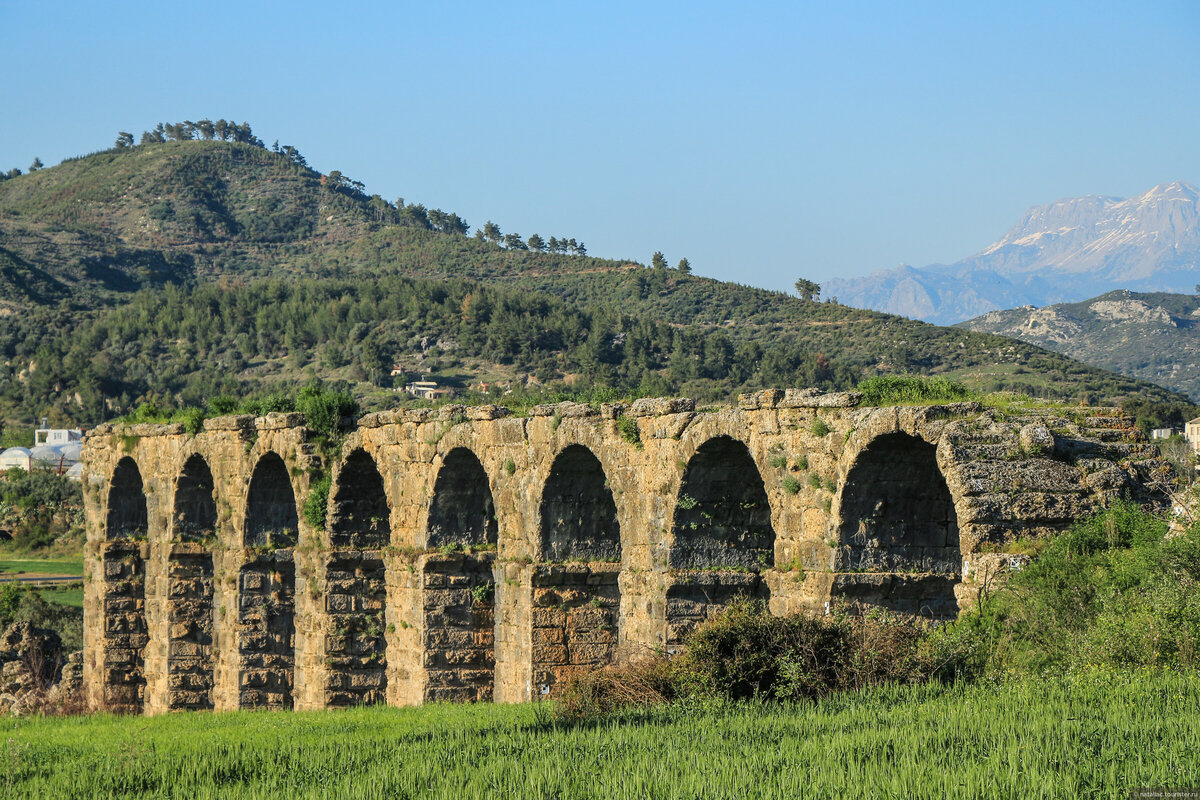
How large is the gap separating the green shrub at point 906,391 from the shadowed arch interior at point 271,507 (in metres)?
11.1

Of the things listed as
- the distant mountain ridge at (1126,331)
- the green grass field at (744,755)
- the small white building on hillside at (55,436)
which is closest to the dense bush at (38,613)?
the green grass field at (744,755)

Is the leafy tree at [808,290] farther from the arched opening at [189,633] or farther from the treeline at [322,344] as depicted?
the arched opening at [189,633]

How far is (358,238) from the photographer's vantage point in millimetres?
105688

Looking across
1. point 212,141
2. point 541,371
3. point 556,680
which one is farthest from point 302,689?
point 212,141

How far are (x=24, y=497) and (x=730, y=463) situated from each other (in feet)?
158

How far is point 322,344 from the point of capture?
204 feet

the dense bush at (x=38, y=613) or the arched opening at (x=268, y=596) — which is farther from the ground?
the arched opening at (x=268, y=596)

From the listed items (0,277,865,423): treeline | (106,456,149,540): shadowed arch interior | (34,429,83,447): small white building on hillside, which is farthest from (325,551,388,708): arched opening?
(34,429,83,447): small white building on hillside

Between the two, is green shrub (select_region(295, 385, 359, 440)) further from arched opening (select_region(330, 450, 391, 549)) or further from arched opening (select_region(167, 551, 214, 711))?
arched opening (select_region(167, 551, 214, 711))

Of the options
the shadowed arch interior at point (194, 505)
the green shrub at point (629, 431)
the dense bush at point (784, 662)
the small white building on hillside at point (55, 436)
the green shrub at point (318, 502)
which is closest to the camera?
the dense bush at point (784, 662)

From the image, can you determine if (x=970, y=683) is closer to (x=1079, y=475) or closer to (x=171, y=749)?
(x=1079, y=475)

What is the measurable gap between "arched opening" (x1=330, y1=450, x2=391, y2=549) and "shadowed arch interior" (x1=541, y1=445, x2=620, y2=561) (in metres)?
4.31

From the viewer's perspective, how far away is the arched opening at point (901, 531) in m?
11.2

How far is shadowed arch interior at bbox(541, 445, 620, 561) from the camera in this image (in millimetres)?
14453
